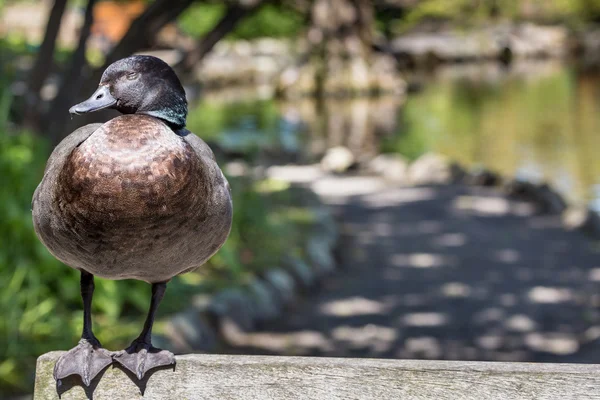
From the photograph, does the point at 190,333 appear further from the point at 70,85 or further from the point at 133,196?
the point at 133,196

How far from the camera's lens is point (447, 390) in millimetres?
2053

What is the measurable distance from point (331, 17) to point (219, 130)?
1133 cm

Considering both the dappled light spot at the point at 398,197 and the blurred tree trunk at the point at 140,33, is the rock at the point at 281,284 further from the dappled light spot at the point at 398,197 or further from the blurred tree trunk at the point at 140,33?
the dappled light spot at the point at 398,197

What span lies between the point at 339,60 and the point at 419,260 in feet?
66.9

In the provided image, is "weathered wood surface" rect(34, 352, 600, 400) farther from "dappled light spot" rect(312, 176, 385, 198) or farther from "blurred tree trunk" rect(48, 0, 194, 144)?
"dappled light spot" rect(312, 176, 385, 198)

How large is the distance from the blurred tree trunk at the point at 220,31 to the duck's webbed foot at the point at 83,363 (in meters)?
4.74

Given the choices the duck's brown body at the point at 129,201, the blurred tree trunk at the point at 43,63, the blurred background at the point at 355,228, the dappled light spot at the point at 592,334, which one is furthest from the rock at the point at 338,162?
the duck's brown body at the point at 129,201

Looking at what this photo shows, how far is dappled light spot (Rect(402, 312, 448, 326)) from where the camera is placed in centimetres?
624

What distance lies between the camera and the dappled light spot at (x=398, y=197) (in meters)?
10.4

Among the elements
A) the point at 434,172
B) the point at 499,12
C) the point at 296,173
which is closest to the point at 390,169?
the point at 434,172

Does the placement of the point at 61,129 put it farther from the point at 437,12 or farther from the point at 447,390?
the point at 437,12

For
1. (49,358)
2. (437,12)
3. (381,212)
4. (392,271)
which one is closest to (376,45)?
(437,12)

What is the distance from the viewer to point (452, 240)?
8.47m

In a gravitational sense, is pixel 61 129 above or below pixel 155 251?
above
